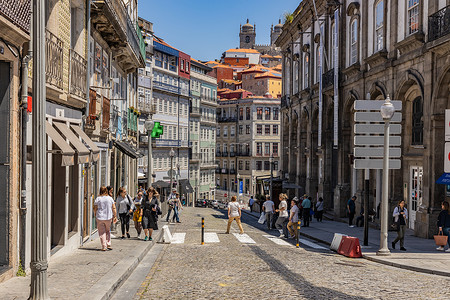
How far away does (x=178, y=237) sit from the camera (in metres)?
21.1

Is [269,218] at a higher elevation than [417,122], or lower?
lower

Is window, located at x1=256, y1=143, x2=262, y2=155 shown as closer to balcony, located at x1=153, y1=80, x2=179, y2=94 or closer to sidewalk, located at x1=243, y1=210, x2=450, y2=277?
balcony, located at x1=153, y1=80, x2=179, y2=94

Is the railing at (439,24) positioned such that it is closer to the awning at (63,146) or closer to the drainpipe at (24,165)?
the awning at (63,146)

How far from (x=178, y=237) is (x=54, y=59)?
9.49m

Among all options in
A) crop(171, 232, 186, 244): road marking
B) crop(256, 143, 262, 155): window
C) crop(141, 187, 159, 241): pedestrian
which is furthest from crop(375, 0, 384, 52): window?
crop(256, 143, 262, 155): window

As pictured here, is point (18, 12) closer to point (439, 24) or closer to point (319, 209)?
point (439, 24)

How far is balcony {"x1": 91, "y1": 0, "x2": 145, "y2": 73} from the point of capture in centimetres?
1864

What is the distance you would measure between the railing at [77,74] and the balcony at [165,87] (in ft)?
164

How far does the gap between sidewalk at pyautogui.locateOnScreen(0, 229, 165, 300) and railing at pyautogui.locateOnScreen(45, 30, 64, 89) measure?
3.96m

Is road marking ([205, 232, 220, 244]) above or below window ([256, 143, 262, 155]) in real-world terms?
below

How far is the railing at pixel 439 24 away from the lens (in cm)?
2033

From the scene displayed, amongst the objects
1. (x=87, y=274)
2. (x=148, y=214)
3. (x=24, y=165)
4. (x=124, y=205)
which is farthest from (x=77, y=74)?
(x=87, y=274)

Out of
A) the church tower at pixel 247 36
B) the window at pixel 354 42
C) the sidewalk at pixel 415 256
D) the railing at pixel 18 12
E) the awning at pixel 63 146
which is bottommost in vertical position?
the sidewalk at pixel 415 256

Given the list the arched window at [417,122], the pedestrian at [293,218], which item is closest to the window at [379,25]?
the arched window at [417,122]
